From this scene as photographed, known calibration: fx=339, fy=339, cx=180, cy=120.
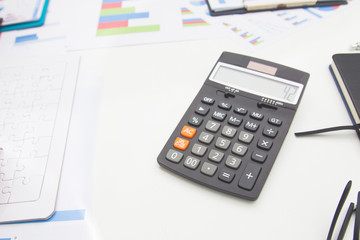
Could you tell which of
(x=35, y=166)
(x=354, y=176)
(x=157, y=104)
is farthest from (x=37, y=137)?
(x=354, y=176)

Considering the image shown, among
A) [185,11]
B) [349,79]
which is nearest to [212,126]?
[349,79]

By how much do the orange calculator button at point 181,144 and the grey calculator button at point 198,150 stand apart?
0.4 inches

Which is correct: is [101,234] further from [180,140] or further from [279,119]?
[279,119]

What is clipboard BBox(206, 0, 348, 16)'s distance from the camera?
599 mm

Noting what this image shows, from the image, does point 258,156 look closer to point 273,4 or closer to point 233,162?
point 233,162

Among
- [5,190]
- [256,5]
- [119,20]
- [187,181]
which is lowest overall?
[5,190]

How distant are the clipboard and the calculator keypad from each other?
9.8 inches

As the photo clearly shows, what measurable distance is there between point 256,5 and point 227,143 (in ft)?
1.05

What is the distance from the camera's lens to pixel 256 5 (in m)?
0.60

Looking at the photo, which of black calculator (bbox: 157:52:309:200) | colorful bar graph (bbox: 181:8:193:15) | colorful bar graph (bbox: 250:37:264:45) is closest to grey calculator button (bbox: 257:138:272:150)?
black calculator (bbox: 157:52:309:200)

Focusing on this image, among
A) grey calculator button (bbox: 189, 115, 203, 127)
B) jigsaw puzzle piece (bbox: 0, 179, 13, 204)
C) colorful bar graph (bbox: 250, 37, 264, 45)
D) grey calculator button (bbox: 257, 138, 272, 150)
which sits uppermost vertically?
colorful bar graph (bbox: 250, 37, 264, 45)

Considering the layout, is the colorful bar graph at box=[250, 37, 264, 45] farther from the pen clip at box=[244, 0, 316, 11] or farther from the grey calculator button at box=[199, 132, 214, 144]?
the grey calculator button at box=[199, 132, 214, 144]

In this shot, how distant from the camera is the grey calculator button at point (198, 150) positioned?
1.28ft

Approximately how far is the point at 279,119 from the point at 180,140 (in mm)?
123
